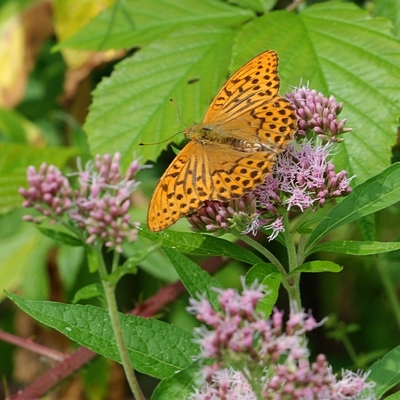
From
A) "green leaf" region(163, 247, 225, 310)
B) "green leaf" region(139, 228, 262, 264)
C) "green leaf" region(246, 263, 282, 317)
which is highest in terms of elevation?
"green leaf" region(139, 228, 262, 264)

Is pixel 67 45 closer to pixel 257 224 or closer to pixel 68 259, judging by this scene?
pixel 68 259

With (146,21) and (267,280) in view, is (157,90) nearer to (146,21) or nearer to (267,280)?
(146,21)

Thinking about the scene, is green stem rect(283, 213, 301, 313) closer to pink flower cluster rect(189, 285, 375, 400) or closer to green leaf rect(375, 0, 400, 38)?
pink flower cluster rect(189, 285, 375, 400)

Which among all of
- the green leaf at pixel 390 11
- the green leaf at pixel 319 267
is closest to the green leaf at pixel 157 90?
the green leaf at pixel 390 11

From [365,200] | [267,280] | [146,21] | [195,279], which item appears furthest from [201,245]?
[146,21]

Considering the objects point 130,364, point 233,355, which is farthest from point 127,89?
point 233,355

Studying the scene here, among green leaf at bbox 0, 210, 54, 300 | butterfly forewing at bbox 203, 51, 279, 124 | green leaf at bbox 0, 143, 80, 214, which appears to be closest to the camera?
butterfly forewing at bbox 203, 51, 279, 124

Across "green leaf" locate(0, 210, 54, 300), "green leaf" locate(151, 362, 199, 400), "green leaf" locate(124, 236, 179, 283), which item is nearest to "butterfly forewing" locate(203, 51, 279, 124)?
"green leaf" locate(151, 362, 199, 400)
